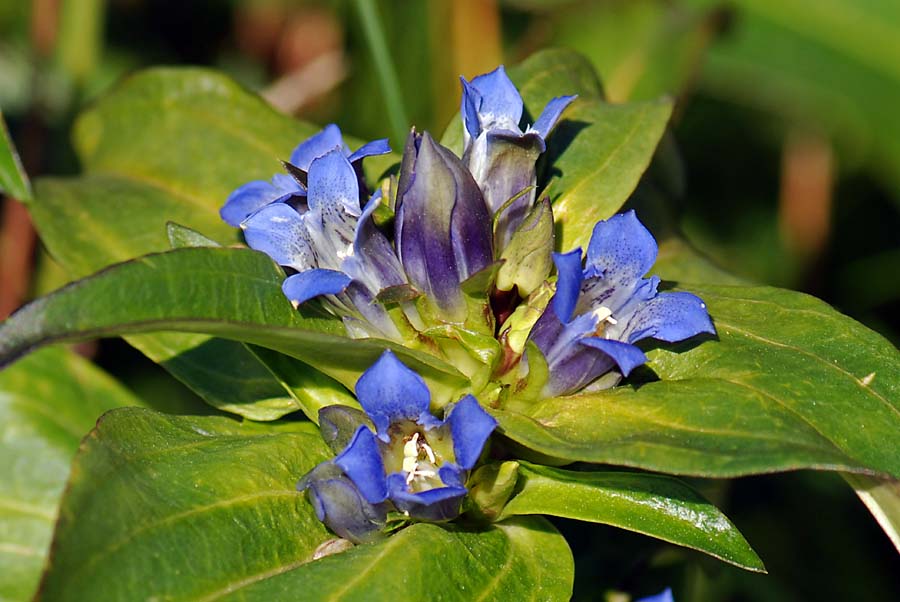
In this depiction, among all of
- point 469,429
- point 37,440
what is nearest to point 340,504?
point 469,429

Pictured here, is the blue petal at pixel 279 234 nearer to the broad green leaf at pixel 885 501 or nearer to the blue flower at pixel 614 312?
the blue flower at pixel 614 312

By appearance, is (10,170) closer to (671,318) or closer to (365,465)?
Answer: (365,465)

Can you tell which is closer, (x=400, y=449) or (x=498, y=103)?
(x=400, y=449)

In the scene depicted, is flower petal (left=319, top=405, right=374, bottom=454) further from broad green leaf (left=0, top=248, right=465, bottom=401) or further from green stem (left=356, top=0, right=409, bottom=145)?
green stem (left=356, top=0, right=409, bottom=145)

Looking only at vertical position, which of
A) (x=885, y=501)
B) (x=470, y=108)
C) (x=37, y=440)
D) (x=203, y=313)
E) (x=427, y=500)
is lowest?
(x=37, y=440)

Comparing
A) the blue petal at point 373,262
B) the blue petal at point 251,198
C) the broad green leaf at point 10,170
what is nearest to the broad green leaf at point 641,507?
the blue petal at point 373,262

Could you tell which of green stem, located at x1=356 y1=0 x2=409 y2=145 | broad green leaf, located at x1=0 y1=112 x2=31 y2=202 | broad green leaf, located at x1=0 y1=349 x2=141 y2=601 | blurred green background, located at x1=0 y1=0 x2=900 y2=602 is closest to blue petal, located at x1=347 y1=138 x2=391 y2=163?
broad green leaf, located at x1=0 y1=112 x2=31 y2=202

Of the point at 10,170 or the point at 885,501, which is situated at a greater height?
the point at 10,170

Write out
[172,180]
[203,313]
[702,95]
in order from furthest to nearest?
[702,95]
[172,180]
[203,313]
